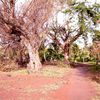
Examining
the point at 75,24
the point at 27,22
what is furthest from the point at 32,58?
the point at 75,24

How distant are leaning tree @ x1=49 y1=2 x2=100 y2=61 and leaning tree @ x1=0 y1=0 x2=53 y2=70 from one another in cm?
1019

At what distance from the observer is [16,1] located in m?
27.8

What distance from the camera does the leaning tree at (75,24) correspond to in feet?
132

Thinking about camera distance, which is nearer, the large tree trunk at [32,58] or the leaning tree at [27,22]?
the leaning tree at [27,22]

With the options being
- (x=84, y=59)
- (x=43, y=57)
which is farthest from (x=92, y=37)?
(x=84, y=59)

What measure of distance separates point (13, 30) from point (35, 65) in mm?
4411

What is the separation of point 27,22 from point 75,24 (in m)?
16.4

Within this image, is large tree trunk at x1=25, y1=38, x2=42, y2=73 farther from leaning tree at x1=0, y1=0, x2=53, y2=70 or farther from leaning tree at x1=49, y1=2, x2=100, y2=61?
leaning tree at x1=49, y1=2, x2=100, y2=61

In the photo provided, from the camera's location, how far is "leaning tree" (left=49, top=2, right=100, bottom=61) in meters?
40.2

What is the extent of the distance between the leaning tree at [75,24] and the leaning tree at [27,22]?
10.2 meters

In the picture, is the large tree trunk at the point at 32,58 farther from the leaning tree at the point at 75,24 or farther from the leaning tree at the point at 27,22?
the leaning tree at the point at 75,24

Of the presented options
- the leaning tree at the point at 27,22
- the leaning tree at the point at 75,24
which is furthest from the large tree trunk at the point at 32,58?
the leaning tree at the point at 75,24

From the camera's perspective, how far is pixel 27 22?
28.5 m

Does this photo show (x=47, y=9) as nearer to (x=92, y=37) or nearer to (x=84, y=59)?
(x=92, y=37)
